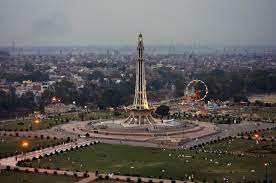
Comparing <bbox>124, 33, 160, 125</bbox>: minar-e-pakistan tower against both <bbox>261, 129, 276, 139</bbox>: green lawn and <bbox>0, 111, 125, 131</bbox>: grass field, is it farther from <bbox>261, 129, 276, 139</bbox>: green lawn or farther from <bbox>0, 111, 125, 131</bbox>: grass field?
<bbox>261, 129, 276, 139</bbox>: green lawn

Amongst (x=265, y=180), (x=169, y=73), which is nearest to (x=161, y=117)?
(x=265, y=180)

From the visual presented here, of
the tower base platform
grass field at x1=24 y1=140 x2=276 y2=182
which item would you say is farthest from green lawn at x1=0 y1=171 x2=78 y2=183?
the tower base platform

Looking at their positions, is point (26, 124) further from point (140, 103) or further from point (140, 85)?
point (140, 85)

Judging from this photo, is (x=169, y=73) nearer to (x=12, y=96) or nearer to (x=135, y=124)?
(x=12, y=96)

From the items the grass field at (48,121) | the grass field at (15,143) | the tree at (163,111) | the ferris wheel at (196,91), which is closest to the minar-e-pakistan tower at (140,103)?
the grass field at (48,121)

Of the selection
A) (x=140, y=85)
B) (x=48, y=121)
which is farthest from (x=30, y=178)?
(x=48, y=121)

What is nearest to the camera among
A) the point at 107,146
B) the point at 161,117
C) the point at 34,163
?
the point at 34,163
